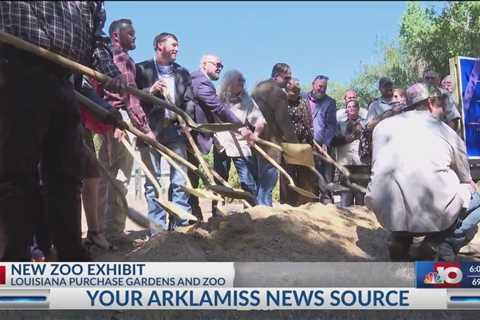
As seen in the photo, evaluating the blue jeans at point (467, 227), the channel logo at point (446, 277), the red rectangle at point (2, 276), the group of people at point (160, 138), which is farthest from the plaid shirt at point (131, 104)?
the channel logo at point (446, 277)

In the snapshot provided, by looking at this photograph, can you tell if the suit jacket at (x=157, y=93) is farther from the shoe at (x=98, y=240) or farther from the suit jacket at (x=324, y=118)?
the suit jacket at (x=324, y=118)

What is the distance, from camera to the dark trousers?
9.50ft

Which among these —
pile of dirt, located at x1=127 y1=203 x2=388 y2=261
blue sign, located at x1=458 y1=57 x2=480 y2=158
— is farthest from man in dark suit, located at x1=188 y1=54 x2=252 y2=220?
blue sign, located at x1=458 y1=57 x2=480 y2=158

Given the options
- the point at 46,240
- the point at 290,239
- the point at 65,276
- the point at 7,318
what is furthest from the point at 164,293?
the point at 290,239

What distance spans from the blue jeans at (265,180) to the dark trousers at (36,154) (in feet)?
8.58

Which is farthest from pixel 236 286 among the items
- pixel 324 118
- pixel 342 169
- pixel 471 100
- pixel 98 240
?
pixel 324 118

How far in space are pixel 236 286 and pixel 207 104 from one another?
111 inches

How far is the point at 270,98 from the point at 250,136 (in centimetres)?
97

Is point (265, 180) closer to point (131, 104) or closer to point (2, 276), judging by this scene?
point (131, 104)

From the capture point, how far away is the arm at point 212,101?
17.1 ft

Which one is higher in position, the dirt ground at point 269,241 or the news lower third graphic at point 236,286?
the news lower third graphic at point 236,286

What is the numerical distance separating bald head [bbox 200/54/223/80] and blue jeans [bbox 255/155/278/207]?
2.46 feet

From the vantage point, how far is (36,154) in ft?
9.91

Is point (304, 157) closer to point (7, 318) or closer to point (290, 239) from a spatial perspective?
point (290, 239)
